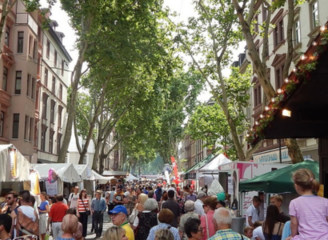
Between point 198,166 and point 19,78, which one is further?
point 19,78

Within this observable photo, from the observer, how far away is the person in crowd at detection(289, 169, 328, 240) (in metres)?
4.34

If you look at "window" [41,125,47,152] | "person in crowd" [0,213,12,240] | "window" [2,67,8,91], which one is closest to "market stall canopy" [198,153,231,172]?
"window" [2,67,8,91]

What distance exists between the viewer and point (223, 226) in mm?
4422

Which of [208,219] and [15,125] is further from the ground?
[15,125]

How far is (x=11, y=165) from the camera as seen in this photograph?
10945 millimetres

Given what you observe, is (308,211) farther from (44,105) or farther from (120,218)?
(44,105)

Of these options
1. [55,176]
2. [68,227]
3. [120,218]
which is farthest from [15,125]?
[68,227]

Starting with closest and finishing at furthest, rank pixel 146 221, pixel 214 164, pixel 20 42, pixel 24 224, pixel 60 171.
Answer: pixel 24 224 → pixel 146 221 → pixel 60 171 → pixel 214 164 → pixel 20 42

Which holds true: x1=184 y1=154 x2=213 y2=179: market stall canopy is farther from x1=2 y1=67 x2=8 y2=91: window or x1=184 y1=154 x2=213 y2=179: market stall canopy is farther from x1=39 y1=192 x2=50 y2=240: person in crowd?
x1=2 y1=67 x2=8 y2=91: window

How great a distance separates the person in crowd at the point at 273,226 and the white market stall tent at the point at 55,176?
450 inches

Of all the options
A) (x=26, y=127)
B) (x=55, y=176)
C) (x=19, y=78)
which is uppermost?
(x=19, y=78)

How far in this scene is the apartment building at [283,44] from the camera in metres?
20.2

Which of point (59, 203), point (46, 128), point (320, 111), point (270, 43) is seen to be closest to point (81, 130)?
point (46, 128)

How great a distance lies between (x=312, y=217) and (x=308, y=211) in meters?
0.07
